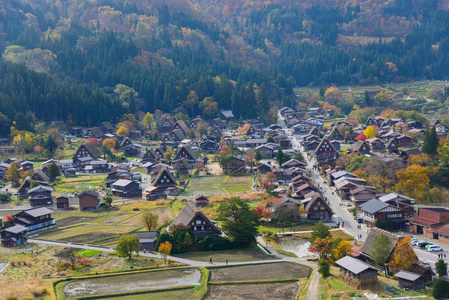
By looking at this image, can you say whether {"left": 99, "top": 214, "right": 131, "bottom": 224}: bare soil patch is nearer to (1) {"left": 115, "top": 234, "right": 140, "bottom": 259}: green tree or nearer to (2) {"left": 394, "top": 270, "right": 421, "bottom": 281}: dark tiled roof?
(1) {"left": 115, "top": 234, "right": 140, "bottom": 259}: green tree

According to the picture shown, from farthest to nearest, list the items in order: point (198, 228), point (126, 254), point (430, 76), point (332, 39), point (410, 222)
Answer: point (332, 39) → point (430, 76) → point (410, 222) → point (198, 228) → point (126, 254)

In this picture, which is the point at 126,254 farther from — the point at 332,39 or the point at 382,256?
the point at 332,39

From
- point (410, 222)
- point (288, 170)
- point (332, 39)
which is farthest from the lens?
point (332, 39)

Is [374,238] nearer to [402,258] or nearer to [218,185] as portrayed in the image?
[402,258]

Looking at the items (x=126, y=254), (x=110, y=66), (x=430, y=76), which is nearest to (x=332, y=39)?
(x=430, y=76)

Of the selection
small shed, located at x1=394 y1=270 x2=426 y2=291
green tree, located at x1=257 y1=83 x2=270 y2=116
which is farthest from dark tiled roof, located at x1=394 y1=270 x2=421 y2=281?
green tree, located at x1=257 y1=83 x2=270 y2=116
